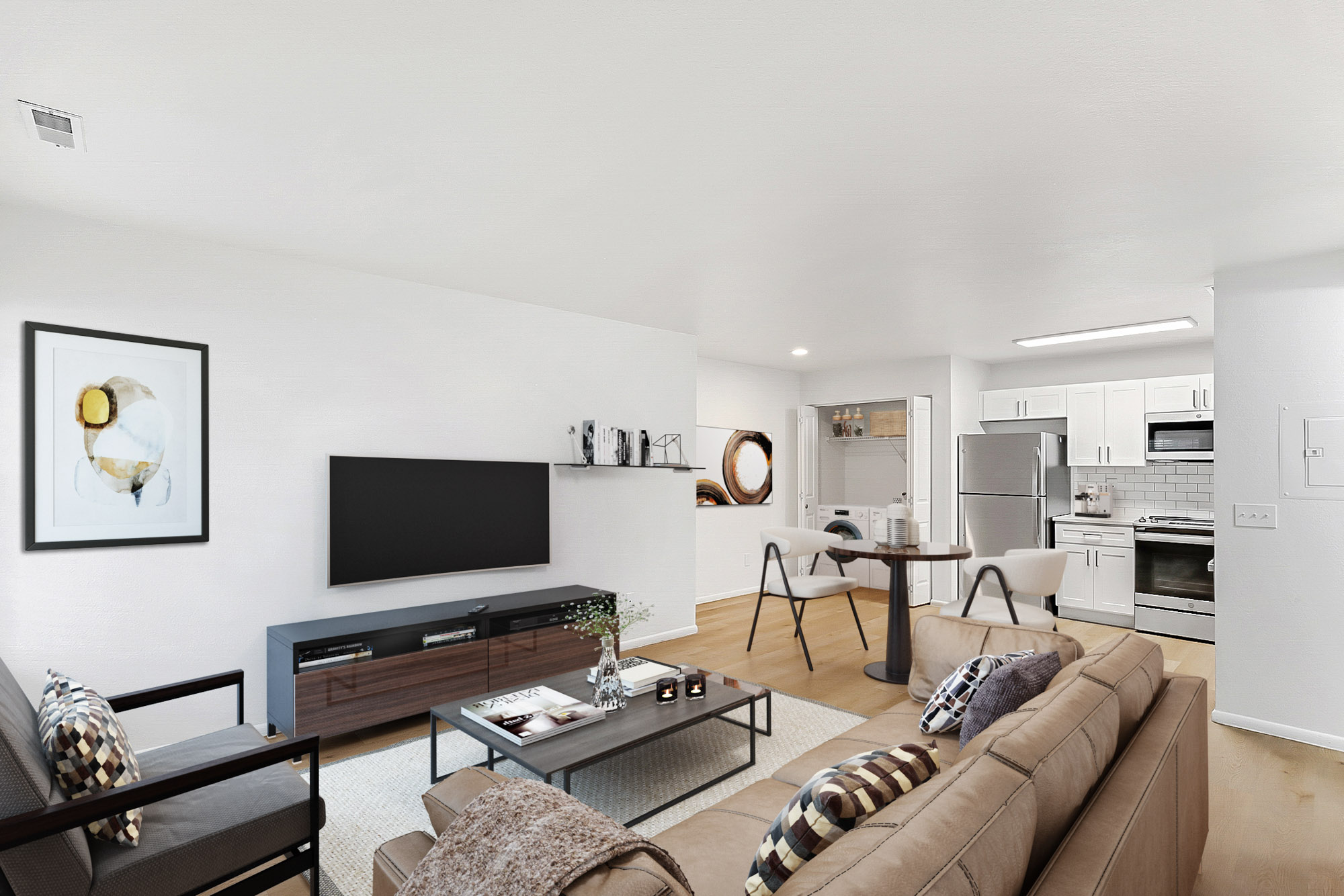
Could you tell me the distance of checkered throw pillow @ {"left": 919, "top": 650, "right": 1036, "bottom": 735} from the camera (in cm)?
217

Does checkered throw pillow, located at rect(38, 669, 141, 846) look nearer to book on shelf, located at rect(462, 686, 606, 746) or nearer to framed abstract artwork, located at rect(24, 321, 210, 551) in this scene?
book on shelf, located at rect(462, 686, 606, 746)

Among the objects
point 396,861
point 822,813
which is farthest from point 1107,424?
point 396,861

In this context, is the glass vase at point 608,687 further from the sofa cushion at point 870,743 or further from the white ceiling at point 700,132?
the white ceiling at point 700,132

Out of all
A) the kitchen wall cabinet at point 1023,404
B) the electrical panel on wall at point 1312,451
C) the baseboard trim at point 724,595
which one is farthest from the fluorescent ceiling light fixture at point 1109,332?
the baseboard trim at point 724,595

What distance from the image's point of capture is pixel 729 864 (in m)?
1.56

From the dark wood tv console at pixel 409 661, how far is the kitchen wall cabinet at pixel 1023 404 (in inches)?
187

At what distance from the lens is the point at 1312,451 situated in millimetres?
3422

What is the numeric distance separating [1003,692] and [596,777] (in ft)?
6.05

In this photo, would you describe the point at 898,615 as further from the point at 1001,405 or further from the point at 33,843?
the point at 33,843

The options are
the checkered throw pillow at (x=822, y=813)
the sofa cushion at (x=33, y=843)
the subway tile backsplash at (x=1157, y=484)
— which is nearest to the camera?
the checkered throw pillow at (x=822, y=813)

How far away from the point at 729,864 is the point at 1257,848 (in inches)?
89.5

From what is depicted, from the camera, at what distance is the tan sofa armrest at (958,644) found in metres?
2.61

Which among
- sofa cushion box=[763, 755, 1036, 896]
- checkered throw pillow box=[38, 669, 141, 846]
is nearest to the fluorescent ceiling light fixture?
sofa cushion box=[763, 755, 1036, 896]

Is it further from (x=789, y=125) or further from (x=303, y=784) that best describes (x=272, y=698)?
(x=789, y=125)
